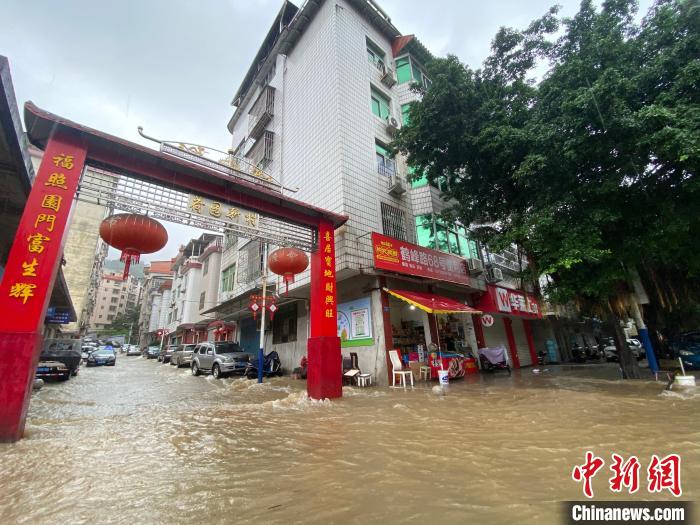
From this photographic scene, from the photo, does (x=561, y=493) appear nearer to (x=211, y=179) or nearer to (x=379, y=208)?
(x=211, y=179)

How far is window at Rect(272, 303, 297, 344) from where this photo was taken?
52.4ft

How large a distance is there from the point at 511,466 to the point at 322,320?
18.9 feet

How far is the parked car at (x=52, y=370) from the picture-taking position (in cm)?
1229

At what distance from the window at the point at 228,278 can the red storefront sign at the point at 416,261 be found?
12671mm

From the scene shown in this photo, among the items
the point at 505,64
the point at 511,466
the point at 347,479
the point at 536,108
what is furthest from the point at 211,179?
the point at 505,64

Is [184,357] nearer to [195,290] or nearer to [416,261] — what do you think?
[195,290]

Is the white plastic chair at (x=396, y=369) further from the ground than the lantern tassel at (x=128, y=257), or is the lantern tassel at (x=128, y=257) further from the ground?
the lantern tassel at (x=128, y=257)

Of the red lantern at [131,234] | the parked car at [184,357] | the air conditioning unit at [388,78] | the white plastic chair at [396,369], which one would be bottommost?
the white plastic chair at [396,369]

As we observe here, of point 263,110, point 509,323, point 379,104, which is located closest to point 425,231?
point 379,104

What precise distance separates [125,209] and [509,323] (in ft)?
62.6

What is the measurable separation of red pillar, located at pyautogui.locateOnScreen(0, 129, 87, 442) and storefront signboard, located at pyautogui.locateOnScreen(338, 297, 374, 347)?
8856 mm

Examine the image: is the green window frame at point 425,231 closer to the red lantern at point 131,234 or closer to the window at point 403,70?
the window at point 403,70

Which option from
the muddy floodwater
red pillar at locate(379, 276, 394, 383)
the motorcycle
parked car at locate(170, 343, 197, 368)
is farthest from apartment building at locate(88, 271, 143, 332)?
the muddy floodwater

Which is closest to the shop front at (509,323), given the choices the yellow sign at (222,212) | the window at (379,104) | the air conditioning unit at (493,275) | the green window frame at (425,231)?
the air conditioning unit at (493,275)
